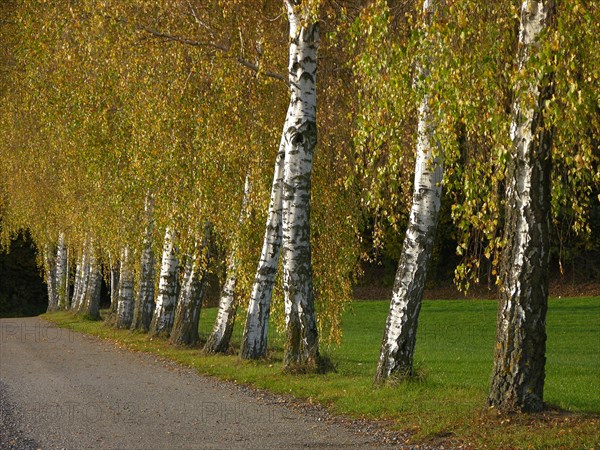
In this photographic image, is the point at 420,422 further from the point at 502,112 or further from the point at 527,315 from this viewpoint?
the point at 502,112

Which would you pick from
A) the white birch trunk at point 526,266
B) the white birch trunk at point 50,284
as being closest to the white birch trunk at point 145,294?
the white birch trunk at point 526,266

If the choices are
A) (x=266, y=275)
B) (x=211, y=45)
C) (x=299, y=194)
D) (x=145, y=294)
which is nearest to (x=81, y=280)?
(x=145, y=294)

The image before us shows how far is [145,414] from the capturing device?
37.7 feet

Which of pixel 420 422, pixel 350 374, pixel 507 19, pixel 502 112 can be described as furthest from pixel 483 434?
pixel 350 374

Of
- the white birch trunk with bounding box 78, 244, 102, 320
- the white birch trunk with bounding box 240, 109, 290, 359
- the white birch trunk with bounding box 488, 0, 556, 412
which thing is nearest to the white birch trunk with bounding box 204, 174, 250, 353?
the white birch trunk with bounding box 240, 109, 290, 359

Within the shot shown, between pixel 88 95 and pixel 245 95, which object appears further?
pixel 88 95

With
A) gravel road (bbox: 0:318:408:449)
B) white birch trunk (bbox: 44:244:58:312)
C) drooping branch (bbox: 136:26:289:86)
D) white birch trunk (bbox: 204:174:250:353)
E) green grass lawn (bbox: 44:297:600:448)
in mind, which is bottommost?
gravel road (bbox: 0:318:408:449)

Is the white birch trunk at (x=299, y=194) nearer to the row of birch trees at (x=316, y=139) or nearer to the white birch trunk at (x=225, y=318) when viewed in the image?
the row of birch trees at (x=316, y=139)

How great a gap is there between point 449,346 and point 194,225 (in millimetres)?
10626

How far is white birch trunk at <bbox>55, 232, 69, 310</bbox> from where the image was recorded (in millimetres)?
41353

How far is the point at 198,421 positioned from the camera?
35.6 ft

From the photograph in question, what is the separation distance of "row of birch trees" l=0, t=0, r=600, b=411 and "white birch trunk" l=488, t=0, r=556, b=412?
20mm

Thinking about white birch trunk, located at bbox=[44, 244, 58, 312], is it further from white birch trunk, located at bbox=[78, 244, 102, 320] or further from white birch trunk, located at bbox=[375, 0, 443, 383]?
white birch trunk, located at bbox=[375, 0, 443, 383]

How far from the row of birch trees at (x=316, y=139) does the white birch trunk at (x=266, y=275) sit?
3 centimetres
